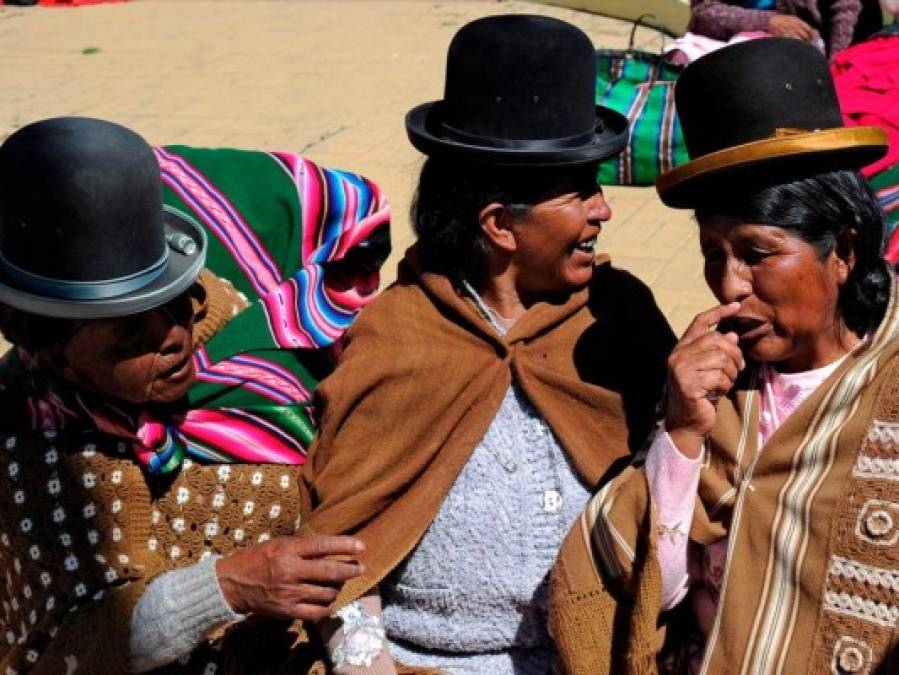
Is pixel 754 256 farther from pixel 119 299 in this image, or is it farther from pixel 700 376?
pixel 119 299

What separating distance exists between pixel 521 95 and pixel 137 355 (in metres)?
0.99

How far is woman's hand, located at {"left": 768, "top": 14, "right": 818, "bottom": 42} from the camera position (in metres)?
7.30

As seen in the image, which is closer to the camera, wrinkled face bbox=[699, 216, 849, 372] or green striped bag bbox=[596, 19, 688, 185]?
wrinkled face bbox=[699, 216, 849, 372]

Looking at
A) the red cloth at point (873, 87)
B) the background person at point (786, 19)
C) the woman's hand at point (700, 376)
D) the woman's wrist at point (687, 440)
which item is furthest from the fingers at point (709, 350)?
the background person at point (786, 19)

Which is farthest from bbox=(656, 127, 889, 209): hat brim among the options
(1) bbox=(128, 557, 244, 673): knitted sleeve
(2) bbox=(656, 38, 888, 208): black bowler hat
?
(1) bbox=(128, 557, 244, 673): knitted sleeve

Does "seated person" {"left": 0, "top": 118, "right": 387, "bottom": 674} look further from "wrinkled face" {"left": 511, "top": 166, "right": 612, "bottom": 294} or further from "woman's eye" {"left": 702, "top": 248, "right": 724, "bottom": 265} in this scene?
"woman's eye" {"left": 702, "top": 248, "right": 724, "bottom": 265}

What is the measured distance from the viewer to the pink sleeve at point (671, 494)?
104 inches

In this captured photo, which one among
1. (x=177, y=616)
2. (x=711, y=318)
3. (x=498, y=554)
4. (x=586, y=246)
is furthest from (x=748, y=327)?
(x=177, y=616)

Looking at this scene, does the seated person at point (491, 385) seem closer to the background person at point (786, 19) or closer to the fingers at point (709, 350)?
the fingers at point (709, 350)

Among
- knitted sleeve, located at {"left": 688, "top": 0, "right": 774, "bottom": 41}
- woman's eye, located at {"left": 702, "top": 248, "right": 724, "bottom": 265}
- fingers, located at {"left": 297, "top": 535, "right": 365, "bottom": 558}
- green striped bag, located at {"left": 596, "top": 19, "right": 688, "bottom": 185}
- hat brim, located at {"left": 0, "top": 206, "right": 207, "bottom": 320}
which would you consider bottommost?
green striped bag, located at {"left": 596, "top": 19, "right": 688, "bottom": 185}

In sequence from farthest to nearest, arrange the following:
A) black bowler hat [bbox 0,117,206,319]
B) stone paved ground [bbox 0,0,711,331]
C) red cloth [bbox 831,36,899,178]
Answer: stone paved ground [bbox 0,0,711,331] < red cloth [bbox 831,36,899,178] < black bowler hat [bbox 0,117,206,319]

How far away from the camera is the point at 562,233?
2975 mm

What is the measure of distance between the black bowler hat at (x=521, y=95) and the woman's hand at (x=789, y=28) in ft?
15.2

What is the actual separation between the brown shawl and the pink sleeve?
31 centimetres
